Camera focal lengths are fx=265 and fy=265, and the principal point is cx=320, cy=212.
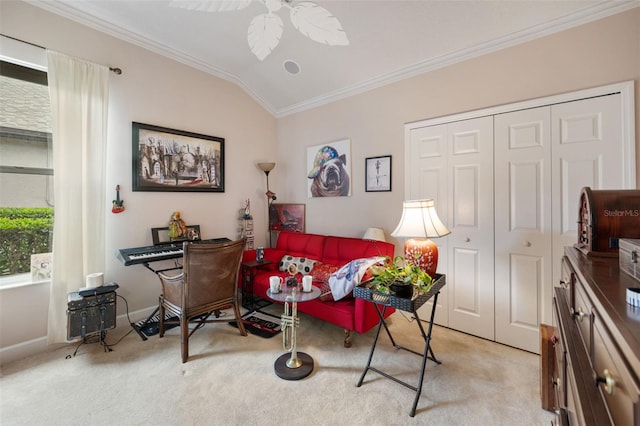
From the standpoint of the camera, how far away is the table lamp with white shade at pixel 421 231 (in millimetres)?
2022

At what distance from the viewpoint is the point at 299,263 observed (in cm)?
345

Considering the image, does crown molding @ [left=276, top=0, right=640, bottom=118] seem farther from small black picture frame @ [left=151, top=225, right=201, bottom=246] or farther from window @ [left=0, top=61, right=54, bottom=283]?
window @ [left=0, top=61, right=54, bottom=283]

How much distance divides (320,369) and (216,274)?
1249 millimetres

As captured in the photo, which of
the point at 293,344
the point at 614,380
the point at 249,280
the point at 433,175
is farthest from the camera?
the point at 249,280

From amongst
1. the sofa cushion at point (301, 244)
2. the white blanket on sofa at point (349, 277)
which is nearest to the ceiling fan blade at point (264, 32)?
the white blanket on sofa at point (349, 277)

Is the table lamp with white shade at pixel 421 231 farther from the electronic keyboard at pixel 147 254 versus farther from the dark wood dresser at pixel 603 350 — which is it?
the electronic keyboard at pixel 147 254

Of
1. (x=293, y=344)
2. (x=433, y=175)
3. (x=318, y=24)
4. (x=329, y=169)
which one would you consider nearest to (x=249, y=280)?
(x=293, y=344)

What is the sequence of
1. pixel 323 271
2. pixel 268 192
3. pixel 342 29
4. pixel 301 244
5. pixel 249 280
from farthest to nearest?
pixel 268 192, pixel 301 244, pixel 249 280, pixel 323 271, pixel 342 29

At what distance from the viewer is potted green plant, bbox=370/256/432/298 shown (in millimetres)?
1770

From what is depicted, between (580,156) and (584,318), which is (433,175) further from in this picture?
(584,318)

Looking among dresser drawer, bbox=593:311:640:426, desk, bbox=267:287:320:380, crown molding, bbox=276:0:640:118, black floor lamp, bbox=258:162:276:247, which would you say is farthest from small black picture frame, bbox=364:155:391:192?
dresser drawer, bbox=593:311:640:426

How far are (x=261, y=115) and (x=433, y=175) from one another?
291cm

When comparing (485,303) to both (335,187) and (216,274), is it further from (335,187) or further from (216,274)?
(216,274)

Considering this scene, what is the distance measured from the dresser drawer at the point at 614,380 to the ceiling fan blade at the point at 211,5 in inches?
125
